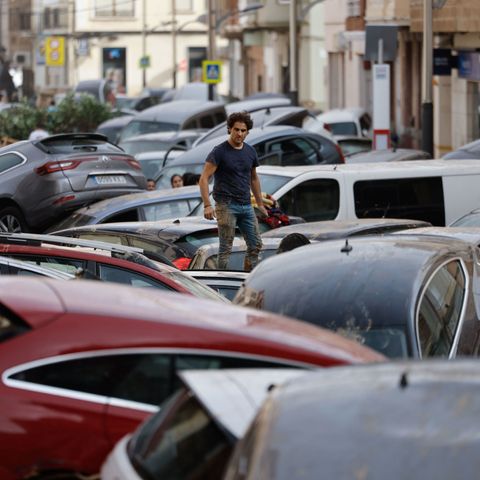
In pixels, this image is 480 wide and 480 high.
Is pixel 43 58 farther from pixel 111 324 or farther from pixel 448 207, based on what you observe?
pixel 111 324

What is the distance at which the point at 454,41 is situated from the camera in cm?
3353

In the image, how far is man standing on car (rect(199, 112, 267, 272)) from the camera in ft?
44.9

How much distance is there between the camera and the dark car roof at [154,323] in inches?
222

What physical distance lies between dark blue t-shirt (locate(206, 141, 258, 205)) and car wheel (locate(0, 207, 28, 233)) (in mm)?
5814

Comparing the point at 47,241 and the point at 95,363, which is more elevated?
the point at 95,363

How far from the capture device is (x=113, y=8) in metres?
89.0

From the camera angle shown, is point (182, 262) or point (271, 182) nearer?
point (182, 262)

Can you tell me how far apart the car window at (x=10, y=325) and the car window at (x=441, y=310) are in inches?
104

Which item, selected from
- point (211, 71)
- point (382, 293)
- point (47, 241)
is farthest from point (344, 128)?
point (382, 293)

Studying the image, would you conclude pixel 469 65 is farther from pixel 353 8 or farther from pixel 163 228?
pixel 163 228

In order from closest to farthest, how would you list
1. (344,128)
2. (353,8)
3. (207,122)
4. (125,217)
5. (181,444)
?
(181,444) → (125,217) → (207,122) → (344,128) → (353,8)

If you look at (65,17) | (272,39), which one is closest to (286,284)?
(272,39)

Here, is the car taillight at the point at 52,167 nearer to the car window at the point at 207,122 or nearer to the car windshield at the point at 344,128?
the car window at the point at 207,122

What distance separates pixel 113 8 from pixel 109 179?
70.3m
